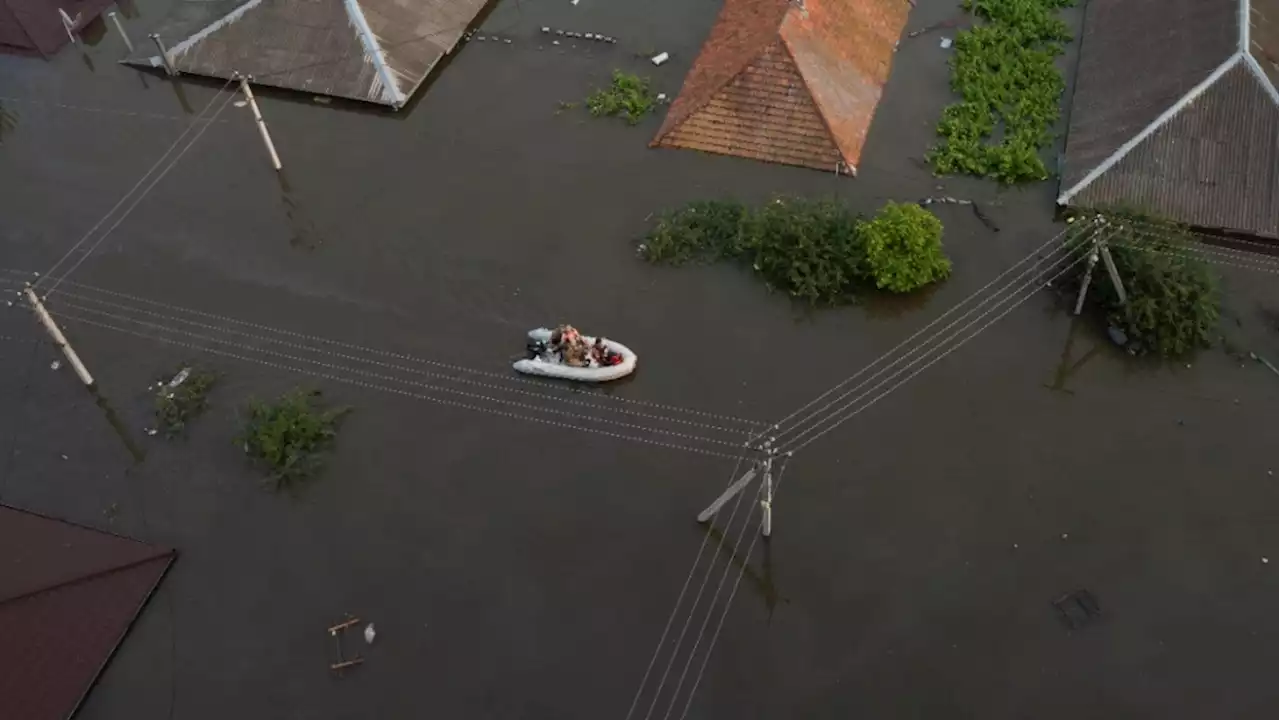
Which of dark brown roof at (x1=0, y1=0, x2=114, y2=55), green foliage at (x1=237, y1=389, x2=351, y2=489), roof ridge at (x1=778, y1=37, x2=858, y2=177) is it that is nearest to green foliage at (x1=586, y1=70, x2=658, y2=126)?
roof ridge at (x1=778, y1=37, x2=858, y2=177)

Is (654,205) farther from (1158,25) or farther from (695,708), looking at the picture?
(1158,25)

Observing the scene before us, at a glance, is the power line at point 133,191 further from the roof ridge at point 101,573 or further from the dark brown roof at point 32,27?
the roof ridge at point 101,573

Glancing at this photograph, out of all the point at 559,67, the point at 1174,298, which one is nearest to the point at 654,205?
the point at 559,67

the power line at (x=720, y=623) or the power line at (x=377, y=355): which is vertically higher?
the power line at (x=377, y=355)

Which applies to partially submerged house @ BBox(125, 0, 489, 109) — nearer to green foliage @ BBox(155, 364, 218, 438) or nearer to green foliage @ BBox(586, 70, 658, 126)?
green foliage @ BBox(586, 70, 658, 126)

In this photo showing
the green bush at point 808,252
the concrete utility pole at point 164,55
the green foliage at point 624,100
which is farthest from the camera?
the concrete utility pole at point 164,55

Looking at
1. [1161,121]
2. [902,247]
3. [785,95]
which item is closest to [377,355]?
[902,247]

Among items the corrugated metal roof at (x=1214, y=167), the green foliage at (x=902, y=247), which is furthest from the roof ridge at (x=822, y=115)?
the corrugated metal roof at (x=1214, y=167)
